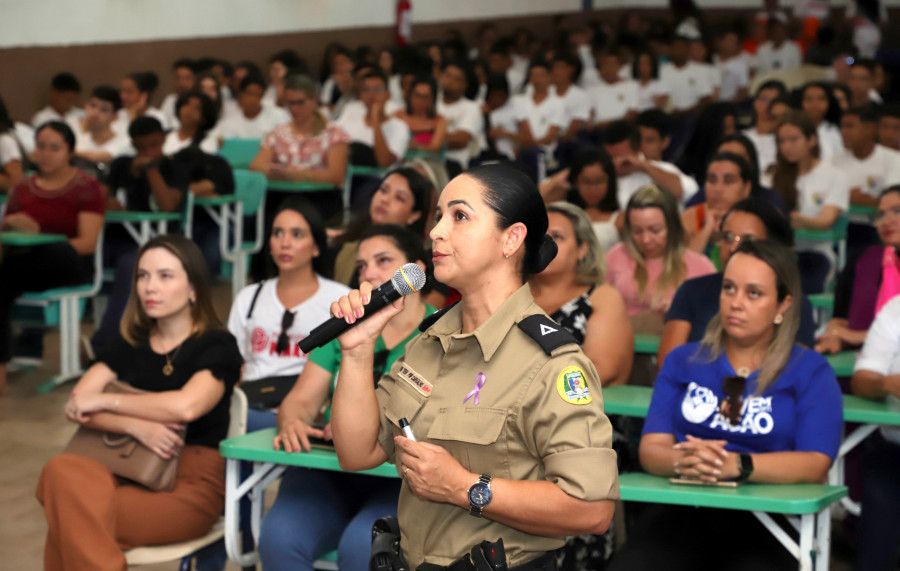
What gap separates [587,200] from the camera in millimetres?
5125

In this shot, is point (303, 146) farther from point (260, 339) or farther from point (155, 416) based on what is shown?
point (155, 416)

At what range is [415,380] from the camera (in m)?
1.75

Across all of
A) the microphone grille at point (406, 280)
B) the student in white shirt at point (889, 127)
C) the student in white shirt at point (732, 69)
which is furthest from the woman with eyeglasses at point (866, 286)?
the student in white shirt at point (732, 69)

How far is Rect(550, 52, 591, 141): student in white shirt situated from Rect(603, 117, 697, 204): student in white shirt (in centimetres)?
323

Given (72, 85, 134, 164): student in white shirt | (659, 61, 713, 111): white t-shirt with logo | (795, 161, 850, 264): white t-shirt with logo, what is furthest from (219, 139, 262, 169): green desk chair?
(659, 61, 713, 111): white t-shirt with logo

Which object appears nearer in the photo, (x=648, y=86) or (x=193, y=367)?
(x=193, y=367)

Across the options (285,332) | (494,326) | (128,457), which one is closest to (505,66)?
(285,332)

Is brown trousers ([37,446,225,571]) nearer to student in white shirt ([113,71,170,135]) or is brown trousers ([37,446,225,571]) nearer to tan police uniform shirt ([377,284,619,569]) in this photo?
tan police uniform shirt ([377,284,619,569])

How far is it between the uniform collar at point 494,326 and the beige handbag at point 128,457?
1.27m

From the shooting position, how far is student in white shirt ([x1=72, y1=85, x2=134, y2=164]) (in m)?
7.46

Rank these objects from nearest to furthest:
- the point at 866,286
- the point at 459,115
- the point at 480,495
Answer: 1. the point at 480,495
2. the point at 866,286
3. the point at 459,115

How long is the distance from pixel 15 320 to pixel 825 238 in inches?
168

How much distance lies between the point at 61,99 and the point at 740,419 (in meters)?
6.84

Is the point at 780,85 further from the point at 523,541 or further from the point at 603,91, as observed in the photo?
the point at 523,541
